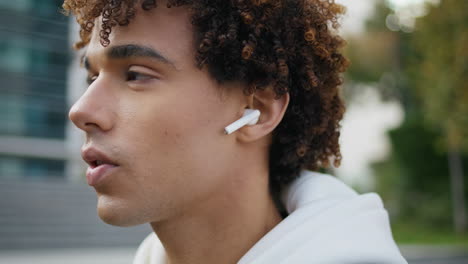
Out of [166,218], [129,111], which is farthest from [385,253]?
[129,111]

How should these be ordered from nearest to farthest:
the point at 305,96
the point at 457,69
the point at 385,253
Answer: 1. the point at 385,253
2. the point at 305,96
3. the point at 457,69

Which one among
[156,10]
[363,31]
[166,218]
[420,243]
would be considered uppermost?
[363,31]

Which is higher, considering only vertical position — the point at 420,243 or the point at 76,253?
the point at 76,253

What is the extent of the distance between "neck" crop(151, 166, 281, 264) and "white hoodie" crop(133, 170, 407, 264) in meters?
0.14

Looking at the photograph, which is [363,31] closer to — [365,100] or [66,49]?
[365,100]

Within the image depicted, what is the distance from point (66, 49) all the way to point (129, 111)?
38.6 meters

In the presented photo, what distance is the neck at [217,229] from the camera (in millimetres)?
2129

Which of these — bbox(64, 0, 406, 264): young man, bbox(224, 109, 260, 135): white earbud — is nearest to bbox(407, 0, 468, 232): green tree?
bbox(64, 0, 406, 264): young man

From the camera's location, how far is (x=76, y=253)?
14.7 m

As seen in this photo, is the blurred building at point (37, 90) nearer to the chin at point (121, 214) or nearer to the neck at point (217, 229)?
the neck at point (217, 229)

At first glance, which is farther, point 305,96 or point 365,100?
point 365,100

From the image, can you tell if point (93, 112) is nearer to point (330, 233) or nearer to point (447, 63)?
point (330, 233)

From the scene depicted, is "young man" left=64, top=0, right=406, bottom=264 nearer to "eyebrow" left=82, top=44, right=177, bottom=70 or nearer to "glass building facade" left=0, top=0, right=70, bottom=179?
"eyebrow" left=82, top=44, right=177, bottom=70

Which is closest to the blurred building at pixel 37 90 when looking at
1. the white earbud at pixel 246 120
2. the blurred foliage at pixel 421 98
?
the blurred foliage at pixel 421 98
